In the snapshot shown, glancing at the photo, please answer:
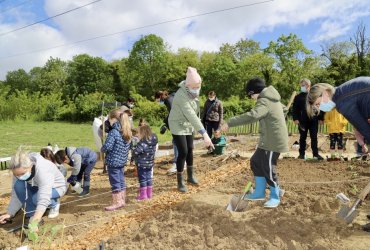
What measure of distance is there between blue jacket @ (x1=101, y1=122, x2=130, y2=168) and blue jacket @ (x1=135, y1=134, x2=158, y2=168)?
0.25 meters

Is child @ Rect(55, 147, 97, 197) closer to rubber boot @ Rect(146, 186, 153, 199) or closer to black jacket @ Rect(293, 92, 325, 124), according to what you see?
rubber boot @ Rect(146, 186, 153, 199)

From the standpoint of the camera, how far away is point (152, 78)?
38719 mm

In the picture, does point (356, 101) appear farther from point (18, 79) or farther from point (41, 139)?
point (18, 79)

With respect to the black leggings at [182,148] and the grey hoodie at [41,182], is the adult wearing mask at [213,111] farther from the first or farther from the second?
the grey hoodie at [41,182]

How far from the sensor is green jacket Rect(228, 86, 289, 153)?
151 inches

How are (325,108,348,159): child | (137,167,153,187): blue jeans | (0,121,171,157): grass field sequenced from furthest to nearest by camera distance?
(0,121,171,157): grass field
(325,108,348,159): child
(137,167,153,187): blue jeans

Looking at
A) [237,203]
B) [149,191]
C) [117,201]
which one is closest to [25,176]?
[117,201]

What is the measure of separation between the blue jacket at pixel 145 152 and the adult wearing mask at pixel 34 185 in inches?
40.2

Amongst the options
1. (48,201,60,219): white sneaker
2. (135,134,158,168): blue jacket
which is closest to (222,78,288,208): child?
(135,134,158,168): blue jacket

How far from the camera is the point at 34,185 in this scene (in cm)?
405

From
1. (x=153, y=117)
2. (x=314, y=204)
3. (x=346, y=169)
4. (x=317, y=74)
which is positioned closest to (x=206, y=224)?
(x=314, y=204)

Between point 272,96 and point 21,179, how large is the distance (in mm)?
2851

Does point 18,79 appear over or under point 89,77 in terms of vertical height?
over

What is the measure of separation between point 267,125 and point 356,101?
97 centimetres
